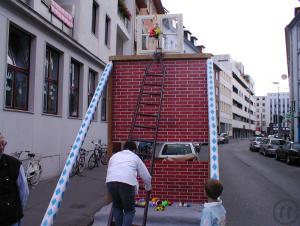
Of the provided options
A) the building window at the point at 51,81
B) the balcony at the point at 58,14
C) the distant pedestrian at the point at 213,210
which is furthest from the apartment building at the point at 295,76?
the distant pedestrian at the point at 213,210

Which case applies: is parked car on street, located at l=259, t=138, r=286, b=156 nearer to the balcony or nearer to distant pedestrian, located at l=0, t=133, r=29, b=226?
the balcony

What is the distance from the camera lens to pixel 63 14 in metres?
16.5

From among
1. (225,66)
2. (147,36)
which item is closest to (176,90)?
(147,36)

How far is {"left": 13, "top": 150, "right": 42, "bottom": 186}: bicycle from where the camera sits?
12.1 metres

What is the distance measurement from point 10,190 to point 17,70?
9.31m

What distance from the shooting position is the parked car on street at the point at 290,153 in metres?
23.4

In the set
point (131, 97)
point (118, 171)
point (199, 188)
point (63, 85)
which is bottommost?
point (199, 188)

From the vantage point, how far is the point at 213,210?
3.72m

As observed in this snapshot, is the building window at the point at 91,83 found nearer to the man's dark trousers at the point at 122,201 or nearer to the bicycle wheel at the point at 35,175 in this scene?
the bicycle wheel at the point at 35,175

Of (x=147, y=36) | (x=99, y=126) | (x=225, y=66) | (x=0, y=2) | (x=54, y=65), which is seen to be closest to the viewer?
(x=147, y=36)

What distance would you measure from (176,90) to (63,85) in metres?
8.78

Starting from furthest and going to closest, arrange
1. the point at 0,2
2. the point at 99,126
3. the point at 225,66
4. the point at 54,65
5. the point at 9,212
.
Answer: the point at 225,66 < the point at 99,126 < the point at 54,65 < the point at 0,2 < the point at 9,212

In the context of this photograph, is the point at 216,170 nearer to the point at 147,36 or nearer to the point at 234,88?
the point at 147,36

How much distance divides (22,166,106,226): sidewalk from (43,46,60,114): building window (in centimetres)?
283
